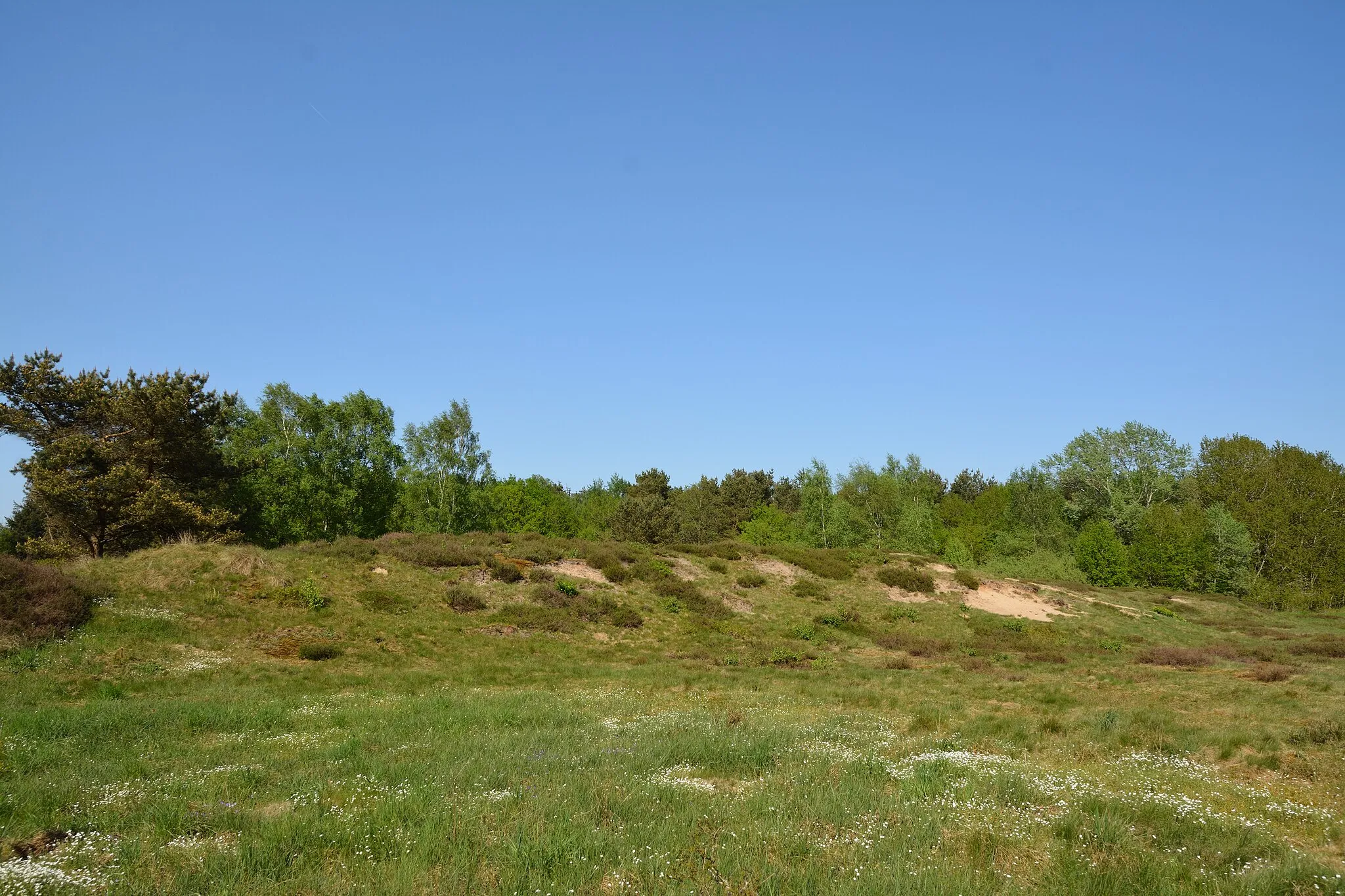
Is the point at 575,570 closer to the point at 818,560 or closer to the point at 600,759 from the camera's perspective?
the point at 818,560

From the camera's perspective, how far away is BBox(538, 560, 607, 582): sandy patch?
1519 inches

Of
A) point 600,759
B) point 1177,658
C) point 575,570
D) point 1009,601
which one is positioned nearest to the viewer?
point 600,759

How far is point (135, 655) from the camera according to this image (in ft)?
71.0

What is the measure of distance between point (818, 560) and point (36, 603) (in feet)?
132

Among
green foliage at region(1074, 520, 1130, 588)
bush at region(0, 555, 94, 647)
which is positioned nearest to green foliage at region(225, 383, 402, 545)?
bush at region(0, 555, 94, 647)

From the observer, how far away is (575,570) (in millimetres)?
39656

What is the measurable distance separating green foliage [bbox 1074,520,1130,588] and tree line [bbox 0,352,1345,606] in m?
0.17

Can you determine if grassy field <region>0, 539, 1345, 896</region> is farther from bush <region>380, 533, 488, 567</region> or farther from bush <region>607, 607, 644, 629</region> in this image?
bush <region>380, 533, 488, 567</region>

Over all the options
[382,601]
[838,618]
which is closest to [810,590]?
[838,618]

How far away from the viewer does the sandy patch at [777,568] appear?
4543 cm

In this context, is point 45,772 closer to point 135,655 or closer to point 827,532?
point 135,655

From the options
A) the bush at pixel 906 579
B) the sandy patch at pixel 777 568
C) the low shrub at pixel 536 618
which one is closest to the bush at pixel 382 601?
the low shrub at pixel 536 618

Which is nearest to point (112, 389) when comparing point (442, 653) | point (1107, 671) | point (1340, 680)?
point (442, 653)

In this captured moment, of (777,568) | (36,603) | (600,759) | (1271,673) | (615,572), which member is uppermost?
(777,568)
